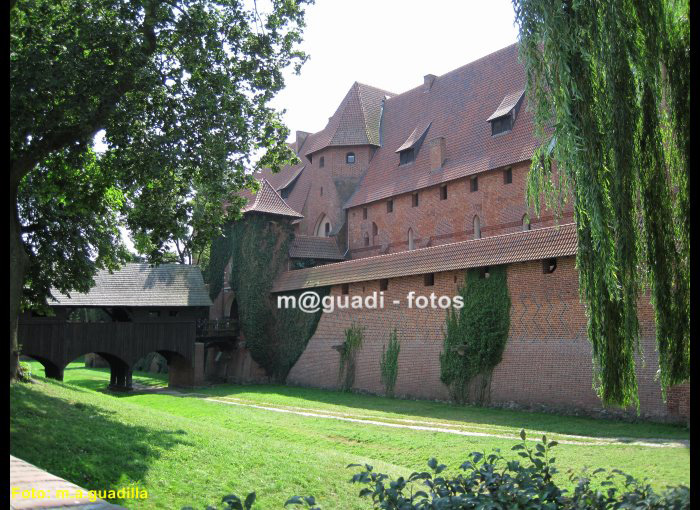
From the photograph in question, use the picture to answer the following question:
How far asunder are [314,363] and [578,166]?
2189 centimetres

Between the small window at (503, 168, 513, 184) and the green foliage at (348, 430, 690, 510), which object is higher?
the small window at (503, 168, 513, 184)

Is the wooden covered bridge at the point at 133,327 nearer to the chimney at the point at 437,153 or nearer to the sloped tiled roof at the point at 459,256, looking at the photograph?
the sloped tiled roof at the point at 459,256

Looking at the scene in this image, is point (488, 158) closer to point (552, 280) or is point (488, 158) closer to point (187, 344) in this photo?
point (552, 280)

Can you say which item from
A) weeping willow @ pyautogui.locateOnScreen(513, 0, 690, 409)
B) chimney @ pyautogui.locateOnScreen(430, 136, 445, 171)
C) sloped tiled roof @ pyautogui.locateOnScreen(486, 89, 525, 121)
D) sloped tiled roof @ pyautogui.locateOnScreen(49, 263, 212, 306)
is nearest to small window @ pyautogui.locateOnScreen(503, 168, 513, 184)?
sloped tiled roof @ pyautogui.locateOnScreen(486, 89, 525, 121)

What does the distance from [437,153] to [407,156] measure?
2.52 metres

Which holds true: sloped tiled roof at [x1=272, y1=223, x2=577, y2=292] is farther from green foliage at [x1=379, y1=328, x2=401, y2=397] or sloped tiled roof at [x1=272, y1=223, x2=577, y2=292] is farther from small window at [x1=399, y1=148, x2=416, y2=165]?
small window at [x1=399, y1=148, x2=416, y2=165]

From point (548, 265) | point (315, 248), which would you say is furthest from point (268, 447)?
point (315, 248)

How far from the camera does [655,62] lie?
18.6ft

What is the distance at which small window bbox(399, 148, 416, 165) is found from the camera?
30.1 meters

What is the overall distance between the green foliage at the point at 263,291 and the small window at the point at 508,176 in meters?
10.0

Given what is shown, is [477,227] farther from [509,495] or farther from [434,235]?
[509,495]

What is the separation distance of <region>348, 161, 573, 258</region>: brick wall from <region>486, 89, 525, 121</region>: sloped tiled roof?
91.5 inches

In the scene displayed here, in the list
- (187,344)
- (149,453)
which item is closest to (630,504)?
(149,453)

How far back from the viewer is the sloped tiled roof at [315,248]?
101 ft
